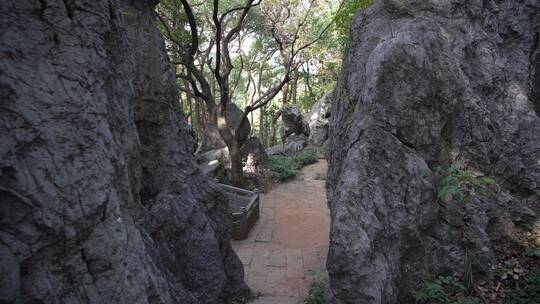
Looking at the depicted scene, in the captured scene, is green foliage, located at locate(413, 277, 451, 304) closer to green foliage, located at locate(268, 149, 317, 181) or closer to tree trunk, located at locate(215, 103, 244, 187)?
tree trunk, located at locate(215, 103, 244, 187)

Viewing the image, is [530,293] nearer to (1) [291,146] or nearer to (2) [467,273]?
(2) [467,273]

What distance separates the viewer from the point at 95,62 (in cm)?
190

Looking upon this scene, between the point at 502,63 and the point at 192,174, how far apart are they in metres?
3.79

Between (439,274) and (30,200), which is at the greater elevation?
(30,200)

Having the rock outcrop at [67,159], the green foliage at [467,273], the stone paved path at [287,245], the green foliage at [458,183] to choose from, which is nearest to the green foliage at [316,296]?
the stone paved path at [287,245]

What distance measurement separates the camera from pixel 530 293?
2.98 metres

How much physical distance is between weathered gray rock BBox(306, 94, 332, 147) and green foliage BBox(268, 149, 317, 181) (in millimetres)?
1894

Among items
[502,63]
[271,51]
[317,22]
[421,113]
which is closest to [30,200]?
[421,113]

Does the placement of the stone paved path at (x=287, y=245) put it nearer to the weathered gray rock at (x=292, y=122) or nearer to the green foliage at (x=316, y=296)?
the green foliage at (x=316, y=296)

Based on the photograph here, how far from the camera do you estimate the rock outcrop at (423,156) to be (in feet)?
9.67

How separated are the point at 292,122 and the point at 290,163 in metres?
5.60

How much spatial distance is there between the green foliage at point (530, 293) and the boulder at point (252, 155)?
8247 millimetres

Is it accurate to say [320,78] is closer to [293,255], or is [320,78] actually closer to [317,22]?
[317,22]

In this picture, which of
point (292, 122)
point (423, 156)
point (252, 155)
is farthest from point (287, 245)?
point (292, 122)
